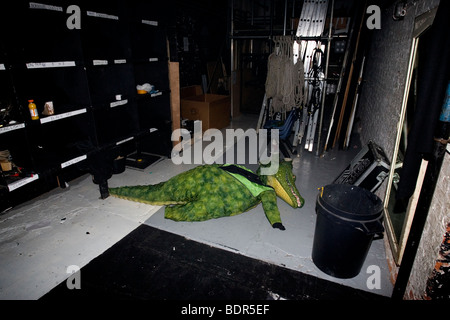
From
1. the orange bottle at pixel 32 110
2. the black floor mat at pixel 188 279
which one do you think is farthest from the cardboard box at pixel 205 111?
the black floor mat at pixel 188 279

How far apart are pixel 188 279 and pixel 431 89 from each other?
1920 mm

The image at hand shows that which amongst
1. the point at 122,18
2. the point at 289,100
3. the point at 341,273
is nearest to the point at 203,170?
the point at 341,273

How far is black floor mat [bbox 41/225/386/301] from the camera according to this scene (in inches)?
74.5

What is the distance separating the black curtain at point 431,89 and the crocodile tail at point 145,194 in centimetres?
220

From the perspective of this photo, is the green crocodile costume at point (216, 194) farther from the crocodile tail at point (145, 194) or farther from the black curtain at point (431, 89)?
the black curtain at point (431, 89)

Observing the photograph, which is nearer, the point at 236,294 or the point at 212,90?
the point at 236,294

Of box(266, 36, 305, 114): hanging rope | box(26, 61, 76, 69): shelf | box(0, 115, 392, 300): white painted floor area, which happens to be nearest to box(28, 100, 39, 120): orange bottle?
box(26, 61, 76, 69): shelf

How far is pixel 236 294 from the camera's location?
1.90 meters

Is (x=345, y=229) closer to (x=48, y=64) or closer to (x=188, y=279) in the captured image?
Answer: (x=188, y=279)

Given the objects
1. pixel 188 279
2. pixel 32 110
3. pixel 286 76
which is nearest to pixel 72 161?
pixel 32 110

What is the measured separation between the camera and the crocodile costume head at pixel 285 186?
2.89 meters

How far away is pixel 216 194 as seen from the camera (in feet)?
8.80
